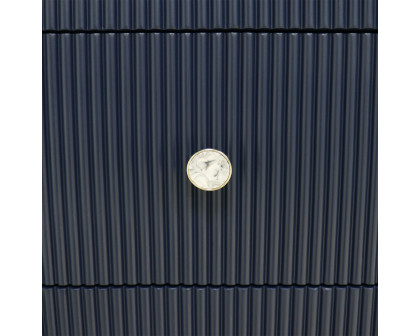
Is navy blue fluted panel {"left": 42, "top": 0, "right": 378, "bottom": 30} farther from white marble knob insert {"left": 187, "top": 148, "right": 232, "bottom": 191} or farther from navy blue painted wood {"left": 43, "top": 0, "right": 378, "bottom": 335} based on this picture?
white marble knob insert {"left": 187, "top": 148, "right": 232, "bottom": 191}

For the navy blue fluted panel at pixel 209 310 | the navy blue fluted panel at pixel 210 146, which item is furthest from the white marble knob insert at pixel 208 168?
the navy blue fluted panel at pixel 209 310

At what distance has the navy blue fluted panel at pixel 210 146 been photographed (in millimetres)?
1314

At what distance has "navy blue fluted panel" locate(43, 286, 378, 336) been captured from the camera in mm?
1411

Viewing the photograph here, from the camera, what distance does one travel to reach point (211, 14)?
4.29 ft

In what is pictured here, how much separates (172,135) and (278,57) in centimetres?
51

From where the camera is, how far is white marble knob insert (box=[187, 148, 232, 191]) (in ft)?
4.28

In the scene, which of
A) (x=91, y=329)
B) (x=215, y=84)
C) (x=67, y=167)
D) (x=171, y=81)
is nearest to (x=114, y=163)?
(x=67, y=167)

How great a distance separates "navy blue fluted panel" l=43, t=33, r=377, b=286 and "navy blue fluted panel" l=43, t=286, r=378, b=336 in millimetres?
58

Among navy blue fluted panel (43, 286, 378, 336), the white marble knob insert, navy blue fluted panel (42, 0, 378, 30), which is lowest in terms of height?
navy blue fluted panel (43, 286, 378, 336)

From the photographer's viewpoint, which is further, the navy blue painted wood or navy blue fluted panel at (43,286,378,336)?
navy blue fluted panel at (43,286,378,336)

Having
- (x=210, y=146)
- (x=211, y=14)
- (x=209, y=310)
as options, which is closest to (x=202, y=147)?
(x=210, y=146)

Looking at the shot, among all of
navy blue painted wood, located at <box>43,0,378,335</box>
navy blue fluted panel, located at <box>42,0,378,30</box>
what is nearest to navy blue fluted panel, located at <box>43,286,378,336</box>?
navy blue painted wood, located at <box>43,0,378,335</box>

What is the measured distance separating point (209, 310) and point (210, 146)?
2.25 feet

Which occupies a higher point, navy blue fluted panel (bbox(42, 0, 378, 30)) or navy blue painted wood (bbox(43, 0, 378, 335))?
navy blue fluted panel (bbox(42, 0, 378, 30))
